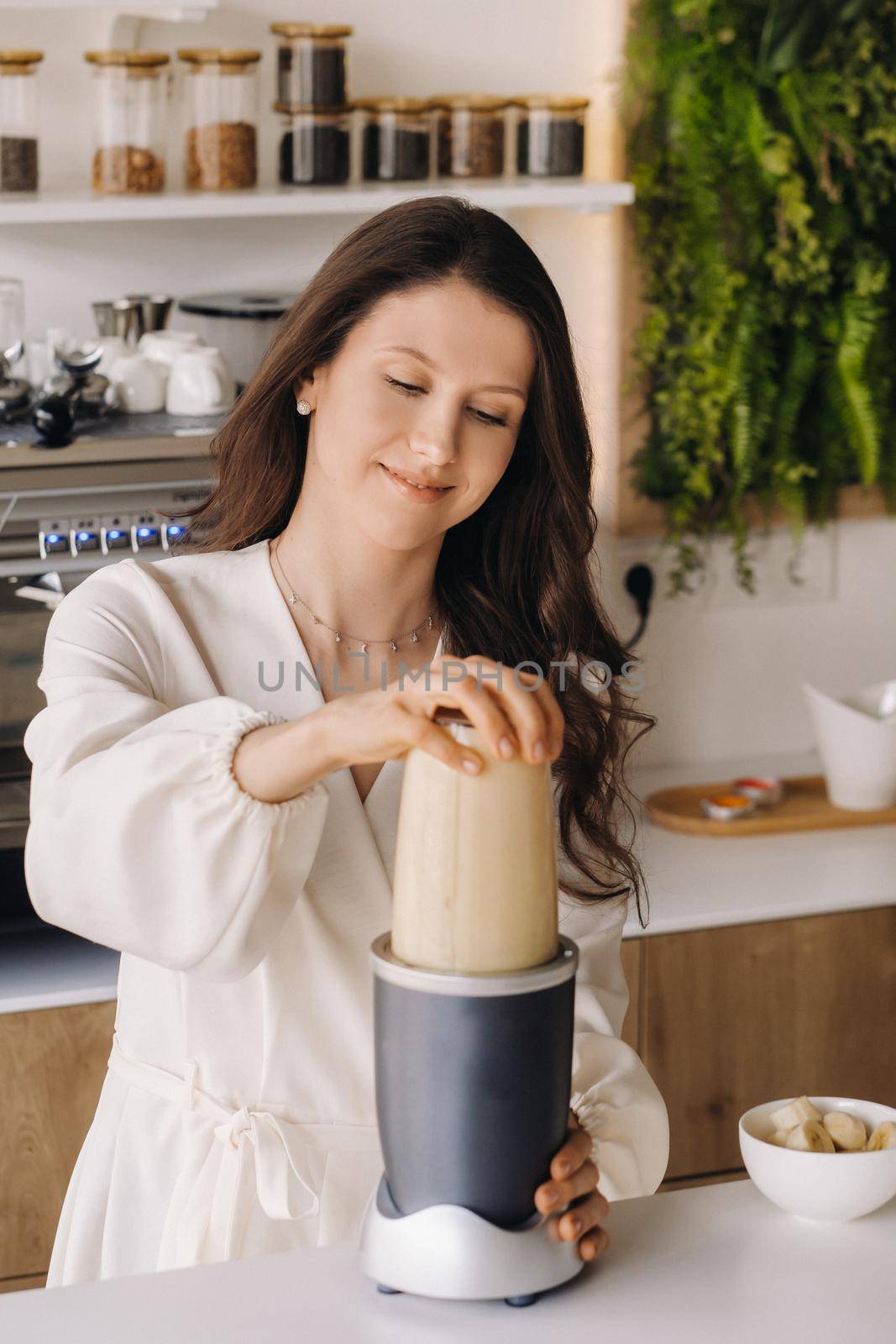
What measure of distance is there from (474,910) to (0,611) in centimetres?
139

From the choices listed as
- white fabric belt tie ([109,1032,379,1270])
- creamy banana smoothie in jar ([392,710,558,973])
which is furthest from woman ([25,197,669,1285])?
creamy banana smoothie in jar ([392,710,558,973])

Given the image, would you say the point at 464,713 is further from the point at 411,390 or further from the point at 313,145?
the point at 313,145

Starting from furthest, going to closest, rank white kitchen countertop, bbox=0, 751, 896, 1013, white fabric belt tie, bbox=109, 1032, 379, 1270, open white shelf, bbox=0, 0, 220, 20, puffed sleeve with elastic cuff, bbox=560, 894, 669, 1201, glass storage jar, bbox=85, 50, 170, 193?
glass storage jar, bbox=85, 50, 170, 193 → white kitchen countertop, bbox=0, 751, 896, 1013 → open white shelf, bbox=0, 0, 220, 20 → white fabric belt tie, bbox=109, 1032, 379, 1270 → puffed sleeve with elastic cuff, bbox=560, 894, 669, 1201

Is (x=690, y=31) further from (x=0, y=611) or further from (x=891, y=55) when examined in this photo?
(x=0, y=611)

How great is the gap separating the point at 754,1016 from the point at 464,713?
60.7 inches

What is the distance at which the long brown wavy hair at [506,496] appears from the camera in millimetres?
1328

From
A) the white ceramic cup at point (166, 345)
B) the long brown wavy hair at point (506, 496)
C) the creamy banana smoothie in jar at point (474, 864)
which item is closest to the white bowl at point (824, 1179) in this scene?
the creamy banana smoothie in jar at point (474, 864)

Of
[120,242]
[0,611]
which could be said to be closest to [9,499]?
[0,611]

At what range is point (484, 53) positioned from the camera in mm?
2574

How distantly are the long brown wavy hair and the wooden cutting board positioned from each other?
1007 millimetres

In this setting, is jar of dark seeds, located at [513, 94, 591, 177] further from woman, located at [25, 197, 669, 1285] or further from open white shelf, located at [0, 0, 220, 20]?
woman, located at [25, 197, 669, 1285]

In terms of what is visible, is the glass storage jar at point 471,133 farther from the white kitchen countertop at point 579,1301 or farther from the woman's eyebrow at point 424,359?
the white kitchen countertop at point 579,1301

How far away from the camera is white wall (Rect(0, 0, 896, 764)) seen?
242 cm

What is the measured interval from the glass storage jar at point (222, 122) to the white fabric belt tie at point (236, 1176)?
145cm
